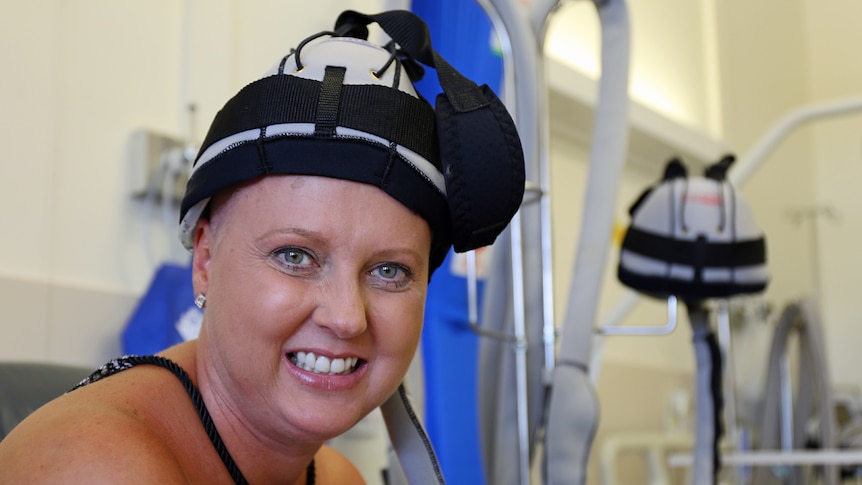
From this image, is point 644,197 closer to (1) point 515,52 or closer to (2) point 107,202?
(1) point 515,52

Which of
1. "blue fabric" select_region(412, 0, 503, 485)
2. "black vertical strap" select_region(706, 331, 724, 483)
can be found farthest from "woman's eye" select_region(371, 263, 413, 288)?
"black vertical strap" select_region(706, 331, 724, 483)

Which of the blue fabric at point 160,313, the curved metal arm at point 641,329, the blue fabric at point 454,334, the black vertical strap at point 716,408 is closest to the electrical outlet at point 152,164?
the blue fabric at point 160,313

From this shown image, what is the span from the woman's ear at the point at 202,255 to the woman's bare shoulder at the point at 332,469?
350mm

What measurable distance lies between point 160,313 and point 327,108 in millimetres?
865

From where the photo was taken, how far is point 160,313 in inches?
65.7

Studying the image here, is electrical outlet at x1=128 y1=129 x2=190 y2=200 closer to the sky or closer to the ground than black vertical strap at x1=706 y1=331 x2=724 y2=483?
closer to the sky

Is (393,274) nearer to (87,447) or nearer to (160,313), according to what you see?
(87,447)

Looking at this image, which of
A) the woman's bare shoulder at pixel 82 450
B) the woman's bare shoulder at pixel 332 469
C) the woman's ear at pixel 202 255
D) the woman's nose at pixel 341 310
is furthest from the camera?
the woman's bare shoulder at pixel 332 469

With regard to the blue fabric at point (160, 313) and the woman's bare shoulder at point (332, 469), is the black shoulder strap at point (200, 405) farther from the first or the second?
the blue fabric at point (160, 313)

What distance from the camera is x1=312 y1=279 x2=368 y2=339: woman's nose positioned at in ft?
3.03

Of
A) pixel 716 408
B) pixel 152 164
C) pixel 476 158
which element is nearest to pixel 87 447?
pixel 476 158

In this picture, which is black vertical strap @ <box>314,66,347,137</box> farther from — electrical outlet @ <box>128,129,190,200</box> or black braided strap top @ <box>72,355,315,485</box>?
electrical outlet @ <box>128,129,190,200</box>

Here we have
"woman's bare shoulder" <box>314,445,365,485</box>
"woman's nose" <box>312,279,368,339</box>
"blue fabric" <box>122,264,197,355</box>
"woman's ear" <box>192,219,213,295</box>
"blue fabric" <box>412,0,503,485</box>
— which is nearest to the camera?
"woman's nose" <box>312,279,368,339</box>

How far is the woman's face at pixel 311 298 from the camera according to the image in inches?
36.7
